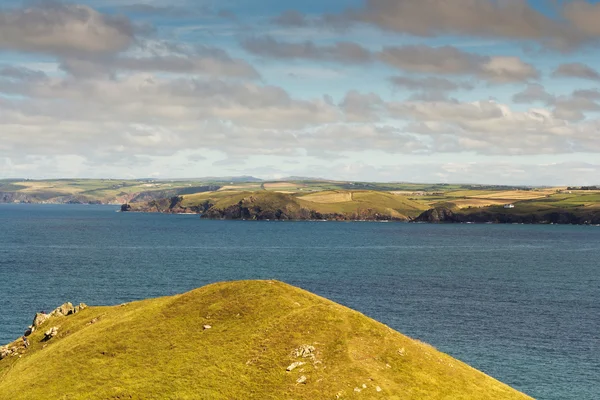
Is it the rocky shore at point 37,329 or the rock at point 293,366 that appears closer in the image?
the rock at point 293,366

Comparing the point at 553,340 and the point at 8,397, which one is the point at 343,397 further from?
the point at 553,340

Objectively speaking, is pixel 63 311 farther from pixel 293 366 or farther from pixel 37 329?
pixel 293 366

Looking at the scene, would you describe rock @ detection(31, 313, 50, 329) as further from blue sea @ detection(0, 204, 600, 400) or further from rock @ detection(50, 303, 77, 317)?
blue sea @ detection(0, 204, 600, 400)

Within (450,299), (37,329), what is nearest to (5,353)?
(37,329)

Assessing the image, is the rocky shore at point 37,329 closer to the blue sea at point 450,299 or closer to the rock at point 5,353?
the rock at point 5,353

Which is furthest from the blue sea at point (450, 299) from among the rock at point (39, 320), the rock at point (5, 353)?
the rock at point (5, 353)

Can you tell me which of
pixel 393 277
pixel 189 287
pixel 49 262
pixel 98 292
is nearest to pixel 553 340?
pixel 393 277

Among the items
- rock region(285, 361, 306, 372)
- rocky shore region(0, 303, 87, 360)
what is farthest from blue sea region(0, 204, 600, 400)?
rock region(285, 361, 306, 372)

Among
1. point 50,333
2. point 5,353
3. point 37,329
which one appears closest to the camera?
point 5,353
